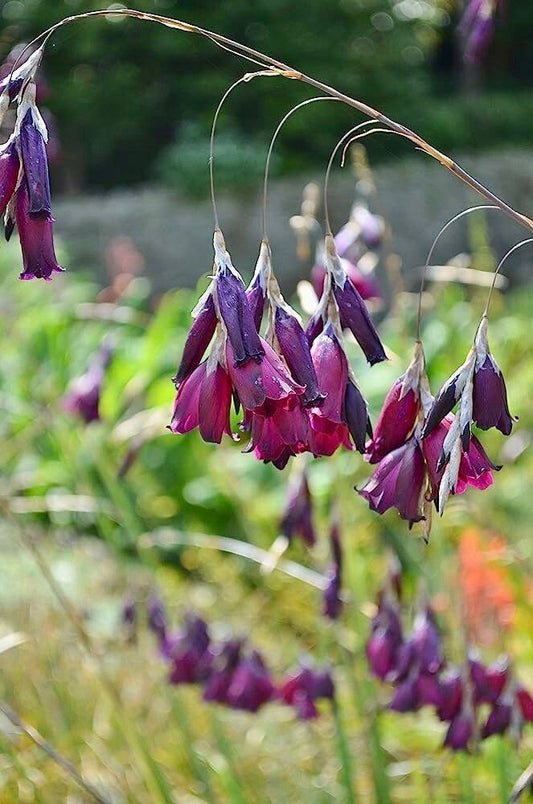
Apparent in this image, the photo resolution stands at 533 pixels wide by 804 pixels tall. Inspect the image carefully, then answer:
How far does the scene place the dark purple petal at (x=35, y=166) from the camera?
0.91 metres

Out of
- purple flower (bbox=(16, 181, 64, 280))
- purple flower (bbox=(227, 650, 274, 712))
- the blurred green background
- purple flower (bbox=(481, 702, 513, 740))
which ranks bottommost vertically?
the blurred green background

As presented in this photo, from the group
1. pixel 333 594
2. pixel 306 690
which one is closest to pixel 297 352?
pixel 333 594

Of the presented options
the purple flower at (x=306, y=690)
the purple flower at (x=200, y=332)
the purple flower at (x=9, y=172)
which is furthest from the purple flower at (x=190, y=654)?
the purple flower at (x=9, y=172)

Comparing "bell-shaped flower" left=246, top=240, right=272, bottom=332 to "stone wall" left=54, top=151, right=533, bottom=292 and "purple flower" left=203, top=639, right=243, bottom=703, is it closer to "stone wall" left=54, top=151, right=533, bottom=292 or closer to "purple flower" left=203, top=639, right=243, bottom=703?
"purple flower" left=203, top=639, right=243, bottom=703

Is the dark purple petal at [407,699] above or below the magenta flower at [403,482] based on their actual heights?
below

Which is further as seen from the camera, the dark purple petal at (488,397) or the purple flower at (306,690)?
the purple flower at (306,690)

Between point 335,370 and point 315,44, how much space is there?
1278 cm

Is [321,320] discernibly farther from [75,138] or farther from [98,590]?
[75,138]

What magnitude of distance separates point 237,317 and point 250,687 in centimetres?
113

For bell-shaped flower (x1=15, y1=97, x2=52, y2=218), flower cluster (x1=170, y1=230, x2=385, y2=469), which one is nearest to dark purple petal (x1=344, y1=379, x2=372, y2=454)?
flower cluster (x1=170, y1=230, x2=385, y2=469)

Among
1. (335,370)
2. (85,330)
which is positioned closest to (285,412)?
(335,370)

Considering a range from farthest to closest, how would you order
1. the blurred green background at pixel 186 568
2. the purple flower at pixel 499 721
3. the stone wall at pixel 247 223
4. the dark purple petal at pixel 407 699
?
the stone wall at pixel 247 223 < the blurred green background at pixel 186 568 < the dark purple petal at pixel 407 699 < the purple flower at pixel 499 721

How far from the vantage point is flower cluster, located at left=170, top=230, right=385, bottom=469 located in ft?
3.01

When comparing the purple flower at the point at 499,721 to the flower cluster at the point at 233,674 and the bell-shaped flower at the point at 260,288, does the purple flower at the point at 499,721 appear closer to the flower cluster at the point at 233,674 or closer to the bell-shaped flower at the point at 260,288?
the flower cluster at the point at 233,674
